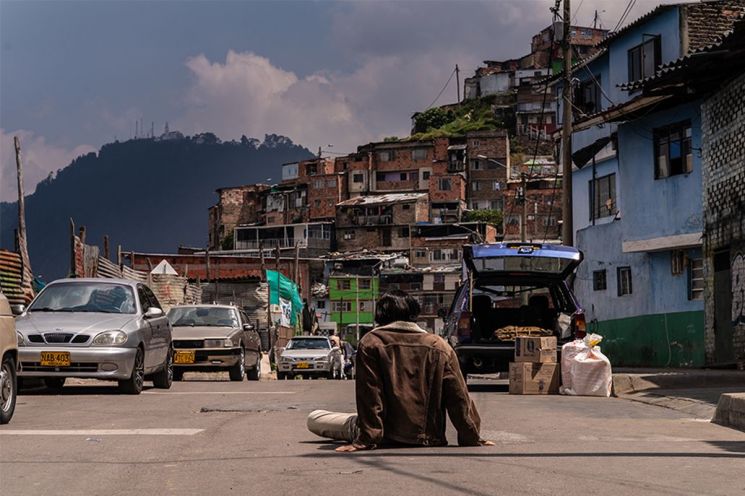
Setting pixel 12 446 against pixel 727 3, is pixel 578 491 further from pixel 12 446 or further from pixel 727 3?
pixel 727 3

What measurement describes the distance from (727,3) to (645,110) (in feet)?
19.2

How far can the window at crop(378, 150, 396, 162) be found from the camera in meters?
117

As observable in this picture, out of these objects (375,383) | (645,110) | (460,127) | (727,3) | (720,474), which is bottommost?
(720,474)

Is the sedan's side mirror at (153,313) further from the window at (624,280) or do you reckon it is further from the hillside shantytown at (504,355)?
the window at (624,280)

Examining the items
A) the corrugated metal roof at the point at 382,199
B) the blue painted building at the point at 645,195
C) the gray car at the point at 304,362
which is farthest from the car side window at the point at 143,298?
the corrugated metal roof at the point at 382,199

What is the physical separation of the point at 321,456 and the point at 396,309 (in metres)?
1.36

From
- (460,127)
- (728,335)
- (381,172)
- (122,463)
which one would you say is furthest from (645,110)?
(460,127)

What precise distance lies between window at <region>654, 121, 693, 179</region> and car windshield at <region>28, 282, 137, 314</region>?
17.7 metres

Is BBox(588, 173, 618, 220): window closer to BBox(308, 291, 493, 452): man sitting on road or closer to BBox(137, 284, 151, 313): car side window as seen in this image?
BBox(137, 284, 151, 313): car side window

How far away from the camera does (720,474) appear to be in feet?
25.8

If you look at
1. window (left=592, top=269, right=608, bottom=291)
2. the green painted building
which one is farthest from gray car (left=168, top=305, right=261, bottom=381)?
the green painted building

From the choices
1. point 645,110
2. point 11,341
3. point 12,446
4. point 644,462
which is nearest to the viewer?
point 644,462

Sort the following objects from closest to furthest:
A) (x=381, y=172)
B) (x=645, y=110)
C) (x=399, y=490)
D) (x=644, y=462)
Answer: (x=399, y=490) → (x=644, y=462) → (x=645, y=110) → (x=381, y=172)

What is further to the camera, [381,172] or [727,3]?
[381,172]
